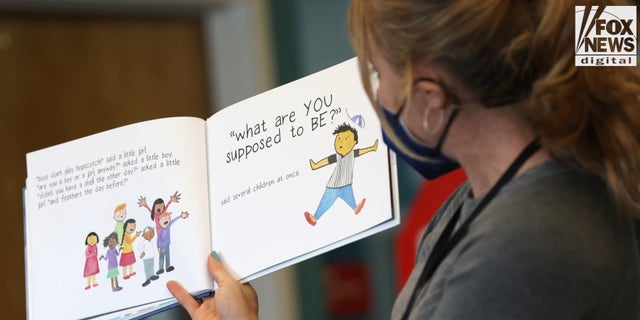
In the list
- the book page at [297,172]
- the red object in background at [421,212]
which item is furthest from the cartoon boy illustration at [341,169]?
the red object in background at [421,212]

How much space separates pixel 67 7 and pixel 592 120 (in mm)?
2164

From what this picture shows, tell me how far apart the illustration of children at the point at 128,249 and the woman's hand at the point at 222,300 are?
8 cm

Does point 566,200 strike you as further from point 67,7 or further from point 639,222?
point 67,7

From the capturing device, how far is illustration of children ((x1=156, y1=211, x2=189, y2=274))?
49.4 inches

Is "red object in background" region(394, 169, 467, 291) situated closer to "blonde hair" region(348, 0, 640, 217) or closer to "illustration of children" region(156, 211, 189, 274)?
"illustration of children" region(156, 211, 189, 274)

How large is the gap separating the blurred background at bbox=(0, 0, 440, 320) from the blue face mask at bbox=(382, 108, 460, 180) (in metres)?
1.72

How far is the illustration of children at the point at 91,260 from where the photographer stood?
131 cm

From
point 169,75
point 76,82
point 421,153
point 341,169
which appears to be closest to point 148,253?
point 341,169

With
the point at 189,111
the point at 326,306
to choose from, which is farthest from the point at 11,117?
the point at 326,306

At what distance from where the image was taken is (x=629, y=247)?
91 cm

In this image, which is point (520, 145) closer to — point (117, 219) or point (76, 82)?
point (117, 219)

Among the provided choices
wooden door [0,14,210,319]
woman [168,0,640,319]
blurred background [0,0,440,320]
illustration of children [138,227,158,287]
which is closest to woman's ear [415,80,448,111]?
woman [168,0,640,319]

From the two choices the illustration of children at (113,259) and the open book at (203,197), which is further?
the illustration of children at (113,259)

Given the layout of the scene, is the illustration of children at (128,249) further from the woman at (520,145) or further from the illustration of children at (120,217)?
the woman at (520,145)
